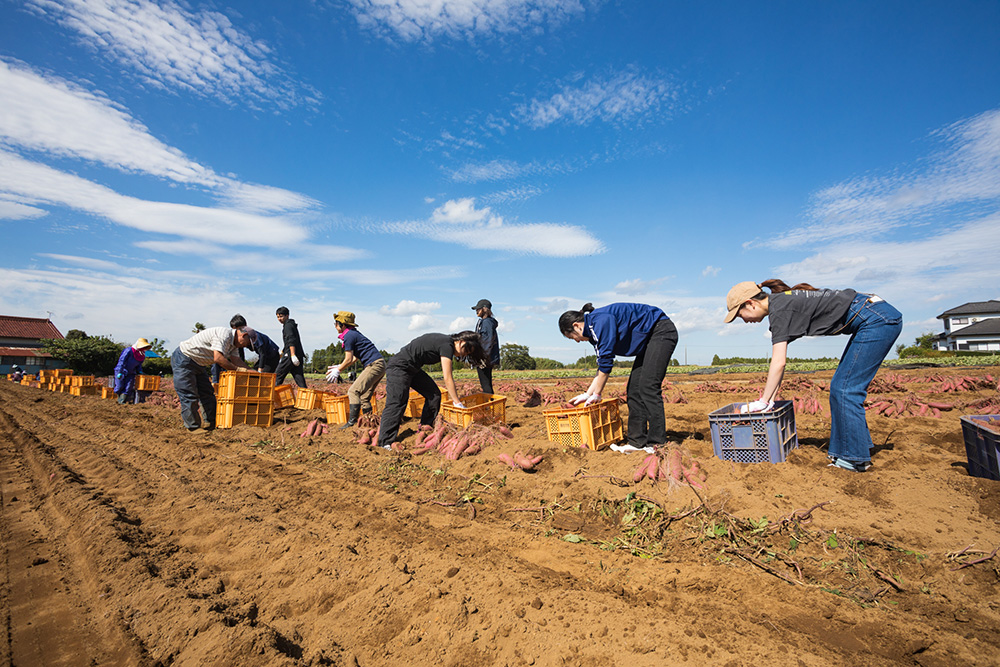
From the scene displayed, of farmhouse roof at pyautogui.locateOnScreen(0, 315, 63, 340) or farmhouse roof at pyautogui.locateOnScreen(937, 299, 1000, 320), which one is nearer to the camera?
farmhouse roof at pyautogui.locateOnScreen(0, 315, 63, 340)

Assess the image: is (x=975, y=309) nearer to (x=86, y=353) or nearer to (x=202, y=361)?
(x=202, y=361)

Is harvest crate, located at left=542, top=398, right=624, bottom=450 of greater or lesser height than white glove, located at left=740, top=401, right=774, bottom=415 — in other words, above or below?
below

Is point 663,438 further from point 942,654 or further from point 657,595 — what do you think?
point 942,654

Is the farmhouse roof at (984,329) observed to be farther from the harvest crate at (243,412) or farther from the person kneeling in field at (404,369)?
the harvest crate at (243,412)

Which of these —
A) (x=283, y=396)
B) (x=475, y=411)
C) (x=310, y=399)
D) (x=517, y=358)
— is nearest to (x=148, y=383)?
(x=283, y=396)

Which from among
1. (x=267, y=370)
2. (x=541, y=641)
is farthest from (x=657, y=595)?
(x=267, y=370)

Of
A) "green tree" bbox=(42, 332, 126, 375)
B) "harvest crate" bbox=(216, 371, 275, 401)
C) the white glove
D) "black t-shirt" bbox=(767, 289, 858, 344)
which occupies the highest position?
"green tree" bbox=(42, 332, 126, 375)

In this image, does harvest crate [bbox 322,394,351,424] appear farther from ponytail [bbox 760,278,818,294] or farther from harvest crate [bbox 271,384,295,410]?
ponytail [bbox 760,278,818,294]

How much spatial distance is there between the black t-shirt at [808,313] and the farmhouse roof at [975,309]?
228ft

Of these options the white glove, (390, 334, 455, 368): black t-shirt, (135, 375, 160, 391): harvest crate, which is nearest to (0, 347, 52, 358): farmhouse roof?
(135, 375, 160, 391): harvest crate

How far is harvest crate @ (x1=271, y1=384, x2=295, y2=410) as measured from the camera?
29.9 feet

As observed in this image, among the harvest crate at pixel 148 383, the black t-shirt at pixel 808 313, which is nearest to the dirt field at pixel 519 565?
the black t-shirt at pixel 808 313

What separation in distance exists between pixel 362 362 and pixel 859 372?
586 centimetres

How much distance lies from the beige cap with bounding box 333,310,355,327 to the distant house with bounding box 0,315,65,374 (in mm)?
44493
